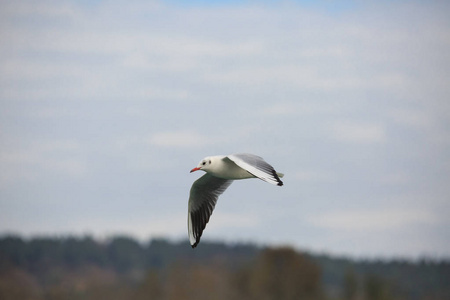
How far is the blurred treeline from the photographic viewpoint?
54.8 meters

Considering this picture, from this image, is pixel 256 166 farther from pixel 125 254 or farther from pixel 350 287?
pixel 125 254

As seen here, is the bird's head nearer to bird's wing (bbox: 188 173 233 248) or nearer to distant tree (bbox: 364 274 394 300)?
bird's wing (bbox: 188 173 233 248)

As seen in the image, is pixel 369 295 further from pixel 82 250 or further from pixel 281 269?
pixel 82 250

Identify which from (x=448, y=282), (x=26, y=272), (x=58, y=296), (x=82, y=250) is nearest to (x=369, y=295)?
(x=58, y=296)

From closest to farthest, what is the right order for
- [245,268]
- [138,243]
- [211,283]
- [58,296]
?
[245,268]
[211,283]
[58,296]
[138,243]

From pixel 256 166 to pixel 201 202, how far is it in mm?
2706

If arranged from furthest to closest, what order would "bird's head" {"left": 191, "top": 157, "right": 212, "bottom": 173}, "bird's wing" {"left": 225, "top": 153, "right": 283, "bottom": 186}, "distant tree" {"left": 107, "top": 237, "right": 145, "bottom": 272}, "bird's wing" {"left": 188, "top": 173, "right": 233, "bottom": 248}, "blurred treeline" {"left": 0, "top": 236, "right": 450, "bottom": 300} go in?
"distant tree" {"left": 107, "top": 237, "right": 145, "bottom": 272}, "blurred treeline" {"left": 0, "top": 236, "right": 450, "bottom": 300}, "bird's wing" {"left": 188, "top": 173, "right": 233, "bottom": 248}, "bird's head" {"left": 191, "top": 157, "right": 212, "bottom": 173}, "bird's wing" {"left": 225, "top": 153, "right": 283, "bottom": 186}

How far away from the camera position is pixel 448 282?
90062 millimetres

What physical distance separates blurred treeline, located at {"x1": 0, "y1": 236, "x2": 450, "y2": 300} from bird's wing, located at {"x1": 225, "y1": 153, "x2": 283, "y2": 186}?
130 ft

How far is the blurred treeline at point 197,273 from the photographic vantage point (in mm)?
54844

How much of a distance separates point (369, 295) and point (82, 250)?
52196mm

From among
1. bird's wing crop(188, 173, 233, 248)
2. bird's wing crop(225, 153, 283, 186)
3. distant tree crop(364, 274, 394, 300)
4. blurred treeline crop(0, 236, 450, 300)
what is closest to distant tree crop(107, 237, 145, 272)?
blurred treeline crop(0, 236, 450, 300)

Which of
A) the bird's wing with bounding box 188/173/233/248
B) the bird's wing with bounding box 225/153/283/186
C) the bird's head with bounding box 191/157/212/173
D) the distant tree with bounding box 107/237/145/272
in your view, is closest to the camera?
the bird's wing with bounding box 225/153/283/186

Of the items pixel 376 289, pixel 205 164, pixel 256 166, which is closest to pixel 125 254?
pixel 376 289
